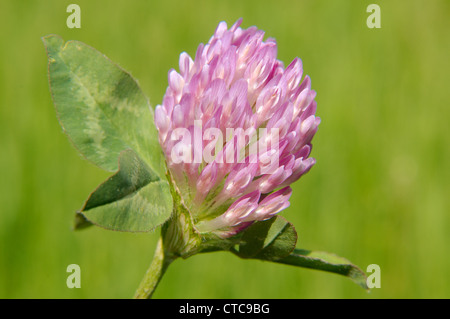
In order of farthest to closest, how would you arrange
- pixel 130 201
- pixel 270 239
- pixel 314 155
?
1. pixel 314 155
2. pixel 270 239
3. pixel 130 201

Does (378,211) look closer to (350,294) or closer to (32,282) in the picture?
(350,294)

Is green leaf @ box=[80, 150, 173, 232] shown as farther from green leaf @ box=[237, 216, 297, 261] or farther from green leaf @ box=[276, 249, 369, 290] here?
green leaf @ box=[276, 249, 369, 290]

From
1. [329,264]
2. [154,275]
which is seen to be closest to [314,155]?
[329,264]

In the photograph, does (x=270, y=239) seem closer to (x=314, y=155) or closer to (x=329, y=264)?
(x=329, y=264)

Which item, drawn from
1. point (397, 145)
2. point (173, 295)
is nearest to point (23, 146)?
point (173, 295)

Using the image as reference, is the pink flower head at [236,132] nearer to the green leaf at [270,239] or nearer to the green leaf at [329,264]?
the green leaf at [270,239]
